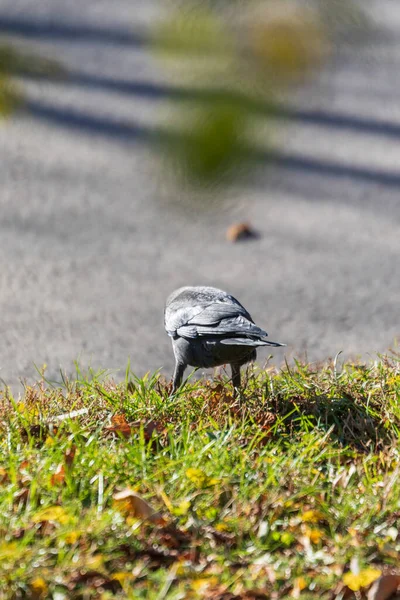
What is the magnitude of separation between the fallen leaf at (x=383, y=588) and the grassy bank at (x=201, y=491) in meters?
0.03

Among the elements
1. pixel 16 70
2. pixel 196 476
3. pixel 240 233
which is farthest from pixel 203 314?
pixel 240 233

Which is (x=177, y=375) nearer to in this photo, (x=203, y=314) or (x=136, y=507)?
(x=203, y=314)

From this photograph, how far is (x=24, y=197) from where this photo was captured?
18.0ft

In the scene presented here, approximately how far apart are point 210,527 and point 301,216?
11.3 ft

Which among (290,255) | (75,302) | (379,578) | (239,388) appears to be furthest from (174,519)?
(290,255)

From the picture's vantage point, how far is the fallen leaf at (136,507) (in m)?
2.05

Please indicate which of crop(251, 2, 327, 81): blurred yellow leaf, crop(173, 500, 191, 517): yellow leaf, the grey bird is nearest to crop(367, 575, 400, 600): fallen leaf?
crop(173, 500, 191, 517): yellow leaf

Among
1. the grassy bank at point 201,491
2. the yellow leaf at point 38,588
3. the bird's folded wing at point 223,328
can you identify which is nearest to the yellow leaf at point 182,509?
the grassy bank at point 201,491

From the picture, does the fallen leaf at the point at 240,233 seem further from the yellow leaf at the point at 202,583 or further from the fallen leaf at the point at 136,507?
the yellow leaf at the point at 202,583

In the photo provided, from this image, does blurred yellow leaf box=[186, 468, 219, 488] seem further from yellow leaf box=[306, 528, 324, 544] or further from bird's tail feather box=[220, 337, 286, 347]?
bird's tail feather box=[220, 337, 286, 347]

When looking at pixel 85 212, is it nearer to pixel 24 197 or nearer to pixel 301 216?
pixel 24 197

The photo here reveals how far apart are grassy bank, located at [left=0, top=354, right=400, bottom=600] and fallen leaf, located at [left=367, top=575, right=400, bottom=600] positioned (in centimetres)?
3

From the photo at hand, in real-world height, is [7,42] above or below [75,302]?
above

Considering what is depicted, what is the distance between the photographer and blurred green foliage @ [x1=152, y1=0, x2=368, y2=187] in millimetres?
1003
